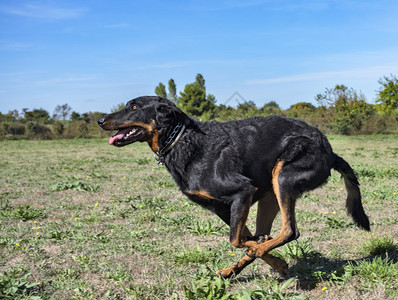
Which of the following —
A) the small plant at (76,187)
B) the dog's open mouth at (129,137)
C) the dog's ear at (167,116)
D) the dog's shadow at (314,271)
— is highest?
the dog's ear at (167,116)

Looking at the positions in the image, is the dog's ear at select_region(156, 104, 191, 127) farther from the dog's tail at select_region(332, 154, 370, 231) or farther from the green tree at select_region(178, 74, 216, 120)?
the green tree at select_region(178, 74, 216, 120)

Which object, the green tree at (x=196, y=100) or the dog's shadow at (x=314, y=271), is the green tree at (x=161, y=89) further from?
the dog's shadow at (x=314, y=271)

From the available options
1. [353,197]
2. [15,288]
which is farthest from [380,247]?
[15,288]

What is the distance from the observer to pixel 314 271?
412 cm

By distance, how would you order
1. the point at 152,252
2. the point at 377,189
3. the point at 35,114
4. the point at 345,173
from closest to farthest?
the point at 345,173 < the point at 152,252 < the point at 377,189 < the point at 35,114

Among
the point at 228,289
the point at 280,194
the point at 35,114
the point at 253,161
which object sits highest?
the point at 35,114

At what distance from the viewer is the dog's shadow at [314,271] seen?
3990mm

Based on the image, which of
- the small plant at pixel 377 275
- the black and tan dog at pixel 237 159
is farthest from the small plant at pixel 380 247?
the black and tan dog at pixel 237 159

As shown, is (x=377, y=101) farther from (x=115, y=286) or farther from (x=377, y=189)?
(x=115, y=286)

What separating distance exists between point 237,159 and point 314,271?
1.47 m

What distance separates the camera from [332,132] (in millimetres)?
32500

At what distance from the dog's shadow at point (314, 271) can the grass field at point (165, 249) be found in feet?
0.04

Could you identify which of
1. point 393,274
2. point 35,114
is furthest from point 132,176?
point 35,114

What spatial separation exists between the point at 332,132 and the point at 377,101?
30.7ft
